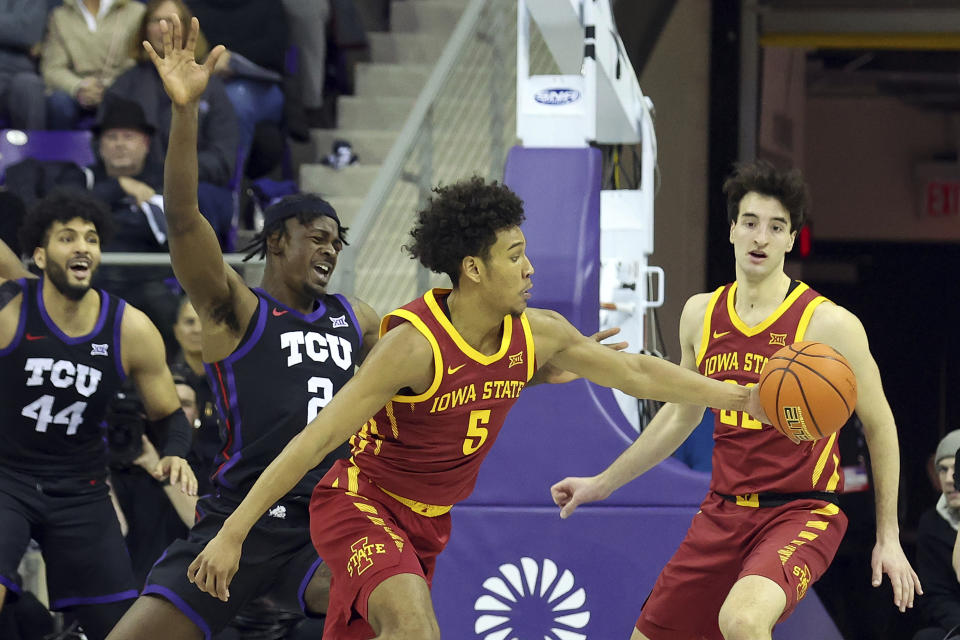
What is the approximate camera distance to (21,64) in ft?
29.5

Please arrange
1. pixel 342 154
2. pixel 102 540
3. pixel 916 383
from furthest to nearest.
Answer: pixel 916 383, pixel 342 154, pixel 102 540

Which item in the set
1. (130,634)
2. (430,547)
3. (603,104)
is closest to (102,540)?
(130,634)

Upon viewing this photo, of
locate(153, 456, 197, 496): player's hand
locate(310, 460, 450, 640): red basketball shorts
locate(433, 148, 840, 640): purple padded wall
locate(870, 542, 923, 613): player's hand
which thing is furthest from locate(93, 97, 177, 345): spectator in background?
locate(870, 542, 923, 613): player's hand

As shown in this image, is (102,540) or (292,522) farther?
(102,540)

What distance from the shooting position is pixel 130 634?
4.36 meters

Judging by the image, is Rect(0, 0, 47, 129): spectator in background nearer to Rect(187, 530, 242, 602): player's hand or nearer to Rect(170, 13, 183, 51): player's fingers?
Rect(170, 13, 183, 51): player's fingers

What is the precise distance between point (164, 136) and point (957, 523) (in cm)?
510

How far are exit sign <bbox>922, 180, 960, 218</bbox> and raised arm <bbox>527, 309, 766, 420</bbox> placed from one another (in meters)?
11.9

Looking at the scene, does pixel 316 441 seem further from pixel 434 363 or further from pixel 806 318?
pixel 806 318

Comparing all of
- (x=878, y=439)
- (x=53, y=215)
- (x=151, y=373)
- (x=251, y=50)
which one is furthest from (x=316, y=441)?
(x=251, y=50)

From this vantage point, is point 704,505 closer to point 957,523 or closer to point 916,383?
point 957,523

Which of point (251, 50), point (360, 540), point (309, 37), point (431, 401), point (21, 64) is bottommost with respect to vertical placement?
point (360, 540)

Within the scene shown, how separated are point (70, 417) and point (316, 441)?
2006 millimetres

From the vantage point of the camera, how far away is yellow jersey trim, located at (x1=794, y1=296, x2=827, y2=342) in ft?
14.8
